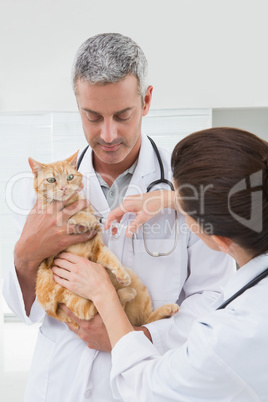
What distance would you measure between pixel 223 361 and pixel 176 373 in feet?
0.38

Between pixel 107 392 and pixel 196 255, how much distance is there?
474mm

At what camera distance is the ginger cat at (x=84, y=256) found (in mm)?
1168

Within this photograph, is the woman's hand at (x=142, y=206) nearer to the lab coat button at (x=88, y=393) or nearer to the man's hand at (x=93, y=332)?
the man's hand at (x=93, y=332)

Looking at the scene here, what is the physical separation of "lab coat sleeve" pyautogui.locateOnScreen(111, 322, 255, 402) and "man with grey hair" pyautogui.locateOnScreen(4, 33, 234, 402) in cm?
16

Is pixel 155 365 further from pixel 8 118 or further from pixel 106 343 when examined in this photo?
pixel 8 118

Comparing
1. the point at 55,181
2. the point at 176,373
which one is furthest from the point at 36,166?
the point at 176,373

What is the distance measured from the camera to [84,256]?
1196 millimetres

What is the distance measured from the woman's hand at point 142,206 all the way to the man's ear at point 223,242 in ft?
0.80

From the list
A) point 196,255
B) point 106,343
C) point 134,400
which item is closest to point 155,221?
point 196,255

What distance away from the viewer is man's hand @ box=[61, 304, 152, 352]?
45.3 inches

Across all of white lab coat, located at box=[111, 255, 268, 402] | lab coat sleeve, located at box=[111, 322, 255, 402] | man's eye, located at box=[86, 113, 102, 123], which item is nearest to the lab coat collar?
white lab coat, located at box=[111, 255, 268, 402]

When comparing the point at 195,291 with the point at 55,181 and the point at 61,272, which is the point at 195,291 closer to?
the point at 61,272

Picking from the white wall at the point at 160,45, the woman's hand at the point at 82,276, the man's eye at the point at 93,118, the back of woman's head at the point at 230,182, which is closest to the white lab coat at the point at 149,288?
the woman's hand at the point at 82,276

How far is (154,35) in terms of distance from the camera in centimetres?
372
